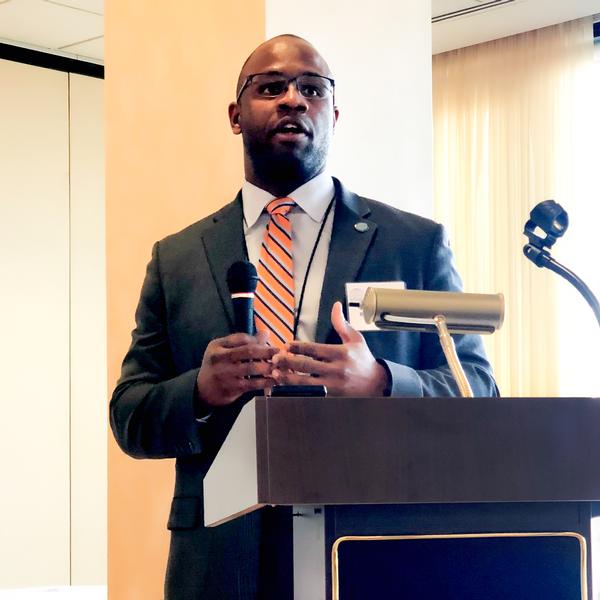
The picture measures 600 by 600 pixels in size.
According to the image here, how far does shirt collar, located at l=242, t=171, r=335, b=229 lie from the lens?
2082mm

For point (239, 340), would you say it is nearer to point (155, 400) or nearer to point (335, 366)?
point (335, 366)

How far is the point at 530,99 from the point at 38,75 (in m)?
2.72

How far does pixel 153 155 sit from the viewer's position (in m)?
3.01

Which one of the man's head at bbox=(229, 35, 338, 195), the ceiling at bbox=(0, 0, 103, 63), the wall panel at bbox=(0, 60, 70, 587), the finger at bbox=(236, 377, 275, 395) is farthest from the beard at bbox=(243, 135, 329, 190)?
the wall panel at bbox=(0, 60, 70, 587)

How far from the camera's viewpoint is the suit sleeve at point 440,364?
4.84 feet

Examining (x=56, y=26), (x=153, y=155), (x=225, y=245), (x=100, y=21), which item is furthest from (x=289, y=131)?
(x=56, y=26)

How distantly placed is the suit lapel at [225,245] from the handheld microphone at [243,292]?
1.47 ft

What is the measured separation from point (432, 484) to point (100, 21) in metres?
5.07

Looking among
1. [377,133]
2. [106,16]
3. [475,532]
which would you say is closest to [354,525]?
[475,532]

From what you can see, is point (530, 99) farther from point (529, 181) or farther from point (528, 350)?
point (528, 350)

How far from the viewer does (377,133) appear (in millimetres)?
2941

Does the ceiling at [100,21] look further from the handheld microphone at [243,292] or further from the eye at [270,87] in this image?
the handheld microphone at [243,292]

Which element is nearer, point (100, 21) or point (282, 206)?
point (282, 206)

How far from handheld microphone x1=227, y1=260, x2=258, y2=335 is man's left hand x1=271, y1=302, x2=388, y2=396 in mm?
141
